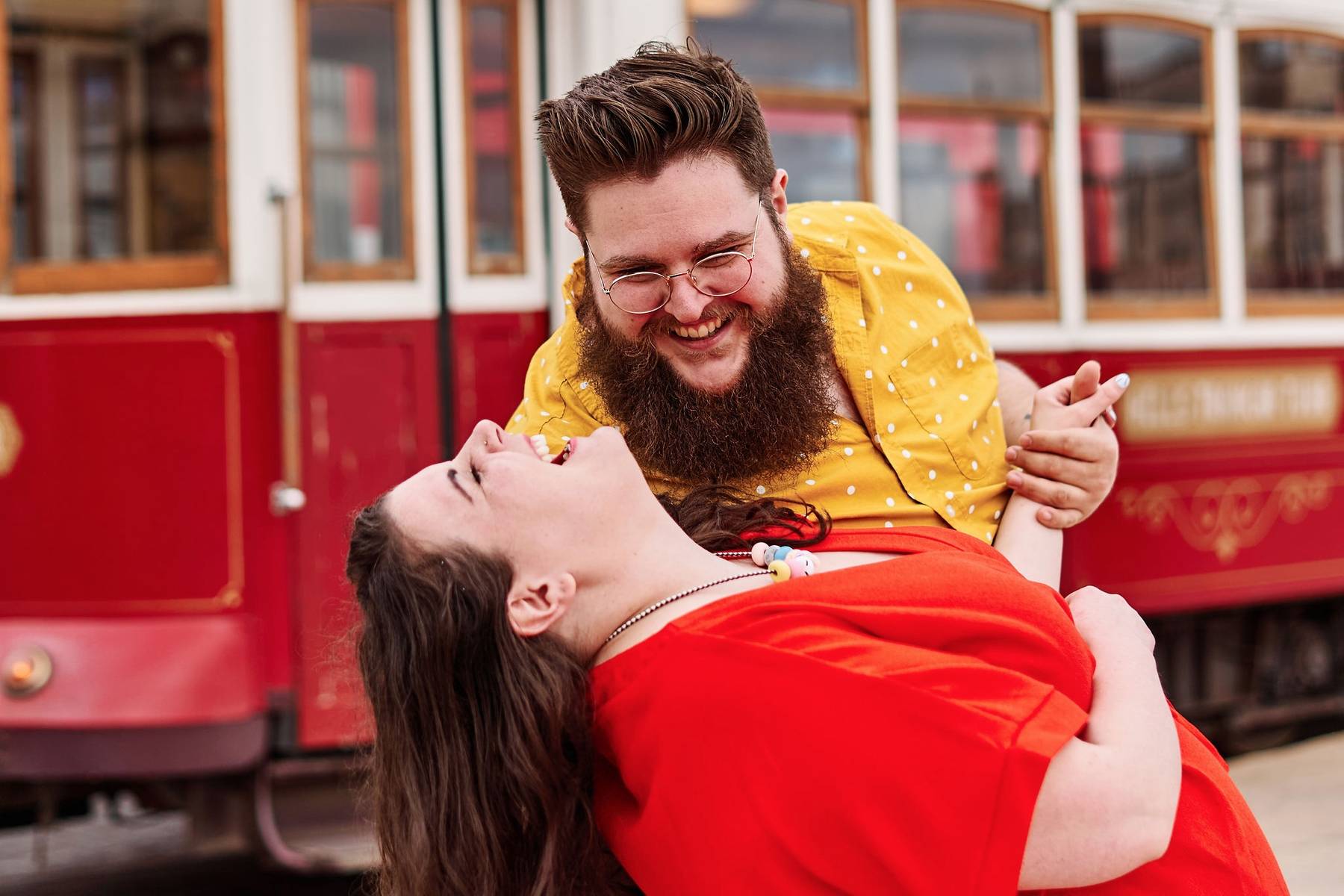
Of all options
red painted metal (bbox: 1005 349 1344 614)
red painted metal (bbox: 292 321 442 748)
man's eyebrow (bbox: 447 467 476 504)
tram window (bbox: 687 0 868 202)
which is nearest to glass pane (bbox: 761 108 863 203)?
tram window (bbox: 687 0 868 202)

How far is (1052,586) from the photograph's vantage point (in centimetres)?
204

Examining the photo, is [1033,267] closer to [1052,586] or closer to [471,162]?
[471,162]

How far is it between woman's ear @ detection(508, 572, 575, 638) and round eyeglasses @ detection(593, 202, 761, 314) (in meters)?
0.42

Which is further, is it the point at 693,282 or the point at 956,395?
the point at 956,395

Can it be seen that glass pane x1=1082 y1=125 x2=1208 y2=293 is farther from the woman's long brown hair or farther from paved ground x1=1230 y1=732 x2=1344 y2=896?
the woman's long brown hair

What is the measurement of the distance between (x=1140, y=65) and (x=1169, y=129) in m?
0.30

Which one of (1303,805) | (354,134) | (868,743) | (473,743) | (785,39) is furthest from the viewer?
(1303,805)

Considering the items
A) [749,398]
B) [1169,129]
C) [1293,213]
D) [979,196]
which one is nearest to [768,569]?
[749,398]

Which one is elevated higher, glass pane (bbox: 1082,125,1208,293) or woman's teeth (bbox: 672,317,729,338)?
glass pane (bbox: 1082,125,1208,293)

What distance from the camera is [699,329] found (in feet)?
6.78

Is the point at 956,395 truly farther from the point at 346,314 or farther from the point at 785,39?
the point at 785,39

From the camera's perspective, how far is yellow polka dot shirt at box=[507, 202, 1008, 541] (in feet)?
6.94

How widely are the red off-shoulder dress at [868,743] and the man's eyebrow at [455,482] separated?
0.34 m

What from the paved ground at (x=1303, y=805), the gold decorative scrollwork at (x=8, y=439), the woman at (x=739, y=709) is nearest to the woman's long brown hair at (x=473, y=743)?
the woman at (x=739, y=709)
